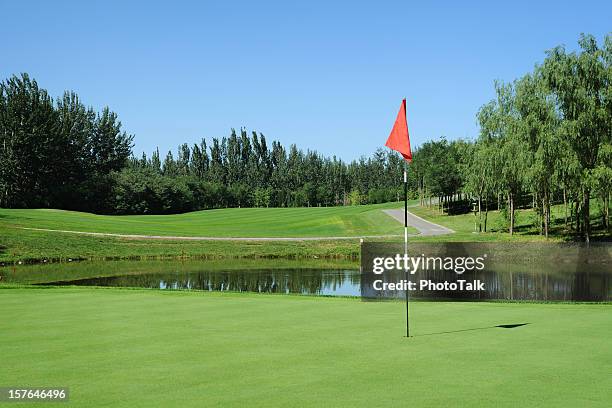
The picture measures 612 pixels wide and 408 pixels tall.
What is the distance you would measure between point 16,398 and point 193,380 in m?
1.87

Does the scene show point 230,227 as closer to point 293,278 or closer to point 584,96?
point 293,278

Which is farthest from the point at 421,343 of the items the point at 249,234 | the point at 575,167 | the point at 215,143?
the point at 215,143

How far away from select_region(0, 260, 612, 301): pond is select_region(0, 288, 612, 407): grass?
10.5m

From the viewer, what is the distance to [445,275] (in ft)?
107

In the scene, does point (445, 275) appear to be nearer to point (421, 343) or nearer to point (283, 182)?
point (421, 343)

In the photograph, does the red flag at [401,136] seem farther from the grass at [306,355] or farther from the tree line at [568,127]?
the tree line at [568,127]

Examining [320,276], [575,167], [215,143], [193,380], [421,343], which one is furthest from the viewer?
[215,143]

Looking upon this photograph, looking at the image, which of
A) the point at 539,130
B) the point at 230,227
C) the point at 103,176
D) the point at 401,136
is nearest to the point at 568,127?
the point at 539,130

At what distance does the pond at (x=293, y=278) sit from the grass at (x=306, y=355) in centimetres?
1052

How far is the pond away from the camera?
24.4m

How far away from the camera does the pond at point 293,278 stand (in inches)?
962

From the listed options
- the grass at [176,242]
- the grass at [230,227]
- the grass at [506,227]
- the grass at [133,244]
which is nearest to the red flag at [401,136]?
the grass at [176,242]

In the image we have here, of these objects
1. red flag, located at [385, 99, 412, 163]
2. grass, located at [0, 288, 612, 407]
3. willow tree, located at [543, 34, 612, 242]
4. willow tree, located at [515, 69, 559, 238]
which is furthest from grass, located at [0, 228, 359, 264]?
red flag, located at [385, 99, 412, 163]

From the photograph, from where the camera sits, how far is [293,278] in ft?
103
